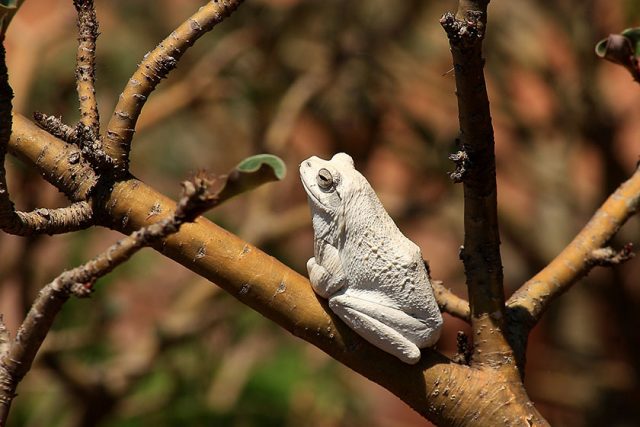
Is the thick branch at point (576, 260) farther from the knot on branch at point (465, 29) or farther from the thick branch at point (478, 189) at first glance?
the knot on branch at point (465, 29)

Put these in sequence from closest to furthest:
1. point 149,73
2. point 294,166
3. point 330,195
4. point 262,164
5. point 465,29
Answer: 1. point 262,164
2. point 465,29
3. point 149,73
4. point 330,195
5. point 294,166

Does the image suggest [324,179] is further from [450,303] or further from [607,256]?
[607,256]

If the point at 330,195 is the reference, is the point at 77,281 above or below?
below

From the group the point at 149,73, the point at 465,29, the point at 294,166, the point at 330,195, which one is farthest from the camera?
the point at 294,166

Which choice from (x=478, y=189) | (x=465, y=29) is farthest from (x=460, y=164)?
(x=465, y=29)

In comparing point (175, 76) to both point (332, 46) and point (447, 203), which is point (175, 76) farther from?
point (447, 203)

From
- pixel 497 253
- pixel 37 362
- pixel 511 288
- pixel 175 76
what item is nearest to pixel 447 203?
pixel 511 288
